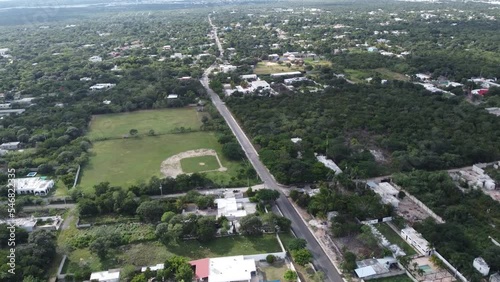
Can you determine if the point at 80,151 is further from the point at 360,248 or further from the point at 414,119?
the point at 414,119

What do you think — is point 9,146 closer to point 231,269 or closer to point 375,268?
point 231,269

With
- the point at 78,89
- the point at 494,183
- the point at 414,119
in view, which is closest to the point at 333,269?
the point at 494,183

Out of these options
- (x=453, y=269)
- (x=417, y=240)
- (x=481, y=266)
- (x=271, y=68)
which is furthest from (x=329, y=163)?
(x=271, y=68)

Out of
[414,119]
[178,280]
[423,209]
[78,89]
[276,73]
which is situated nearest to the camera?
[178,280]

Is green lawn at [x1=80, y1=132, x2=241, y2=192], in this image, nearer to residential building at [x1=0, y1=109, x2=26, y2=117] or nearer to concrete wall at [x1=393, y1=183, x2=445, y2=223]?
concrete wall at [x1=393, y1=183, x2=445, y2=223]

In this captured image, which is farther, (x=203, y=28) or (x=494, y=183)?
(x=203, y=28)

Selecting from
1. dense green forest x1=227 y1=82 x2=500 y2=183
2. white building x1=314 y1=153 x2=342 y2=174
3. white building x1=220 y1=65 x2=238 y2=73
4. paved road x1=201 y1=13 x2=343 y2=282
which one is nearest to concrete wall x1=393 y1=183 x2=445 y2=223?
dense green forest x1=227 y1=82 x2=500 y2=183
